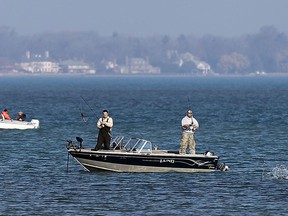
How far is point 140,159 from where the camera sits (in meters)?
42.8

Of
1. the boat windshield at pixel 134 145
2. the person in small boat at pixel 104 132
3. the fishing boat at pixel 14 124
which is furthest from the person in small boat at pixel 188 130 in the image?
the fishing boat at pixel 14 124

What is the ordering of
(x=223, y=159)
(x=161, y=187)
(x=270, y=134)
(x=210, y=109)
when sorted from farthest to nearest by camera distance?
1. (x=210, y=109)
2. (x=270, y=134)
3. (x=223, y=159)
4. (x=161, y=187)

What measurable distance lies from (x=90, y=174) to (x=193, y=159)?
13.4 ft

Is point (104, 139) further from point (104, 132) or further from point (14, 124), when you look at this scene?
point (14, 124)

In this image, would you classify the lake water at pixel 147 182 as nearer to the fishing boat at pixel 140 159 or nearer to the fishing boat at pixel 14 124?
the fishing boat at pixel 140 159

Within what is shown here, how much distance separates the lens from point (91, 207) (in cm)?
3509

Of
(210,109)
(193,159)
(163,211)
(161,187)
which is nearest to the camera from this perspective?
(163,211)


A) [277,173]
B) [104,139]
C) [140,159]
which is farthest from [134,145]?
[277,173]

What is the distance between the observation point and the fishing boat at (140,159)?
4259 centimetres

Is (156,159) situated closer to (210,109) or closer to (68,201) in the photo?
(68,201)

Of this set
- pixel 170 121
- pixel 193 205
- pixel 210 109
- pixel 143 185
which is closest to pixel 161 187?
pixel 143 185

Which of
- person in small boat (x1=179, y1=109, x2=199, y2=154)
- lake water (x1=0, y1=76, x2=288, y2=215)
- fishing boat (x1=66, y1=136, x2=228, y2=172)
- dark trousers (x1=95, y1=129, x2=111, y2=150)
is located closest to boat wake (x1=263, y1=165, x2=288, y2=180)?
lake water (x1=0, y1=76, x2=288, y2=215)

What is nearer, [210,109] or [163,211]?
[163,211]

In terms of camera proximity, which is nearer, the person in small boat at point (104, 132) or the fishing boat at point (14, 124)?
the person in small boat at point (104, 132)
